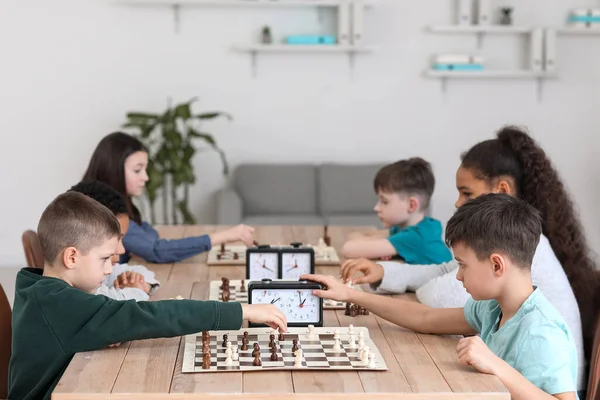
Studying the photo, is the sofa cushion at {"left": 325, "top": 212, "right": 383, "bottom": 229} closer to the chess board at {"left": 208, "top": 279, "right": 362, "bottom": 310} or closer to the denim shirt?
the denim shirt

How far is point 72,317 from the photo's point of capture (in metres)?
2.02

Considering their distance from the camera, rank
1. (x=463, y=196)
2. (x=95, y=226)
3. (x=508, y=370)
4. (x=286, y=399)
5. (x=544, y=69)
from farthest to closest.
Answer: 1. (x=544, y=69)
2. (x=463, y=196)
3. (x=95, y=226)
4. (x=508, y=370)
5. (x=286, y=399)

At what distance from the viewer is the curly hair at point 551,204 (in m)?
2.71

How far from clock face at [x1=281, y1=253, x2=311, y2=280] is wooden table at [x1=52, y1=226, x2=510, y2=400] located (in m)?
0.57

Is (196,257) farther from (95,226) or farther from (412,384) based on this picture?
(412,384)

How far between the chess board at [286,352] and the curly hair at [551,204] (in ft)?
2.56

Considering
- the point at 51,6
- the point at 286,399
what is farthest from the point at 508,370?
the point at 51,6

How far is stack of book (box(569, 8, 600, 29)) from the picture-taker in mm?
6109

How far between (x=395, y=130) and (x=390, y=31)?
67 cm

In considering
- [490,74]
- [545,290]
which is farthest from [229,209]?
[545,290]

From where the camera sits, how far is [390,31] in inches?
244

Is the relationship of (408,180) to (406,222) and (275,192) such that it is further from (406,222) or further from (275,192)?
(275,192)

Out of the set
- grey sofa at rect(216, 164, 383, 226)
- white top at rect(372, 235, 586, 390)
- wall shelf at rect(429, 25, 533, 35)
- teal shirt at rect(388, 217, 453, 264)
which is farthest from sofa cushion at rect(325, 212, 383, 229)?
white top at rect(372, 235, 586, 390)

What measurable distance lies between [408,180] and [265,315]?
4.72 feet
